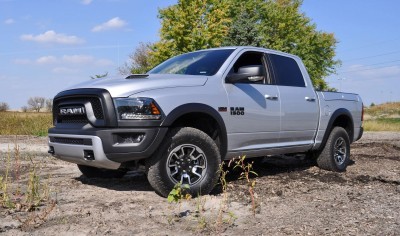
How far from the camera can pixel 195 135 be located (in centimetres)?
470

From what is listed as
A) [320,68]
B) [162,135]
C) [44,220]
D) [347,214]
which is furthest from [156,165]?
[320,68]

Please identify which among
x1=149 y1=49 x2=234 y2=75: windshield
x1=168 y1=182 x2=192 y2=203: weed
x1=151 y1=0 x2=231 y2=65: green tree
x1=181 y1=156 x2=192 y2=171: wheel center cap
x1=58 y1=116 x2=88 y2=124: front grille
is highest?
x1=151 y1=0 x2=231 y2=65: green tree

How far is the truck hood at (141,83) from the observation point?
14.4ft

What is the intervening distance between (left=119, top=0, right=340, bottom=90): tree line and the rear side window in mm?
11569

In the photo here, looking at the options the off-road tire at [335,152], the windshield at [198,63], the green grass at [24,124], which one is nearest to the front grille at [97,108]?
the windshield at [198,63]

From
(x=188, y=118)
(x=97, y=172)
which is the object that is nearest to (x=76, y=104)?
(x=188, y=118)

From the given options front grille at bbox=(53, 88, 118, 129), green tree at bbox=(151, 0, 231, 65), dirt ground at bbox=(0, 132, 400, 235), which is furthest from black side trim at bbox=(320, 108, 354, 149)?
green tree at bbox=(151, 0, 231, 65)

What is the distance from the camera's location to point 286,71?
6477mm

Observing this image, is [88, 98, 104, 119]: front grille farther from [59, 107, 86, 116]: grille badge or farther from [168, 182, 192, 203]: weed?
[168, 182, 192, 203]: weed

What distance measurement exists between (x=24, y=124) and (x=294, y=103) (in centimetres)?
1617

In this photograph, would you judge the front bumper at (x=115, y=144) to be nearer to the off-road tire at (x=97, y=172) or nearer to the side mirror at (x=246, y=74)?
the side mirror at (x=246, y=74)

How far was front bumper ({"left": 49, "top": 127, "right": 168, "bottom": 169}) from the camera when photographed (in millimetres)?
4312

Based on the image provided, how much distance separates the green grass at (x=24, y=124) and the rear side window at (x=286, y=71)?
13109 millimetres

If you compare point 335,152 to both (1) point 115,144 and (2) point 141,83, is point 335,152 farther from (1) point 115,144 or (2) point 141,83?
(1) point 115,144
